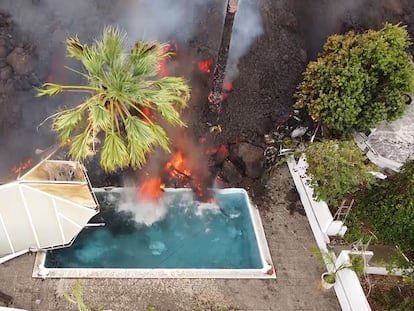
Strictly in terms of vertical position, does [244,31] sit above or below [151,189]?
above

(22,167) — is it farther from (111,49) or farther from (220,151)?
(220,151)

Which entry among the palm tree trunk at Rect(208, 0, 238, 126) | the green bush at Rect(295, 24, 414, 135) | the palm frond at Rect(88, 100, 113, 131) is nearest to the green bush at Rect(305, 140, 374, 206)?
the green bush at Rect(295, 24, 414, 135)

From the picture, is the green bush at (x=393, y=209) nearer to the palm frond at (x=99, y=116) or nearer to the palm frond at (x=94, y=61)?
the palm frond at (x=99, y=116)

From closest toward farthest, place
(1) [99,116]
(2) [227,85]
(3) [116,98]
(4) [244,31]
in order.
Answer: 1. (1) [99,116]
2. (3) [116,98]
3. (2) [227,85]
4. (4) [244,31]

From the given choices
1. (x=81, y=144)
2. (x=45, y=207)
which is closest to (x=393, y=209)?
(x=81, y=144)

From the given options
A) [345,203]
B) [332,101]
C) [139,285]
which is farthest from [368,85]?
[139,285]

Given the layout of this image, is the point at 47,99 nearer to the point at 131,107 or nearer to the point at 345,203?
the point at 131,107

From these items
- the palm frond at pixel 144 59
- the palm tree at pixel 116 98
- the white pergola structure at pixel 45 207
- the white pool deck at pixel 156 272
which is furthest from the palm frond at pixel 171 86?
the white pool deck at pixel 156 272
